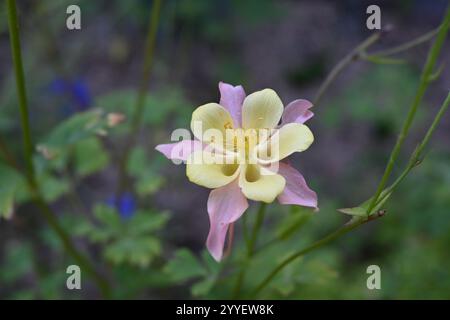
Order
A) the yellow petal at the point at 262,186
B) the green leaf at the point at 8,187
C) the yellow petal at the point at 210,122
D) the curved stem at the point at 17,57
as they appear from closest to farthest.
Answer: the yellow petal at the point at 262,186 → the yellow petal at the point at 210,122 → the curved stem at the point at 17,57 → the green leaf at the point at 8,187

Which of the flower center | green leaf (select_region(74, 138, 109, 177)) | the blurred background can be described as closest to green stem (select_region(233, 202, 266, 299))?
the blurred background

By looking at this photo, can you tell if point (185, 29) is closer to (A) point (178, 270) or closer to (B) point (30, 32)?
(B) point (30, 32)

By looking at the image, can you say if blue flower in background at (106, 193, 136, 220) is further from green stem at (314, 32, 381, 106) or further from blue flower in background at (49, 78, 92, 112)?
green stem at (314, 32, 381, 106)

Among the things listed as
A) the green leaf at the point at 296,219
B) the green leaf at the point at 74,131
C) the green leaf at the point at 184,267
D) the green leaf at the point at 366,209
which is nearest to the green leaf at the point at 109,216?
the green leaf at the point at 74,131

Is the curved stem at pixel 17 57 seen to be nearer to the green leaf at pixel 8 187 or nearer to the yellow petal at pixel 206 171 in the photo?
the green leaf at pixel 8 187
